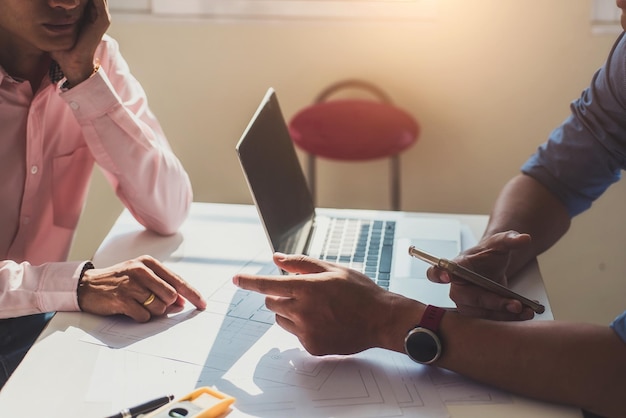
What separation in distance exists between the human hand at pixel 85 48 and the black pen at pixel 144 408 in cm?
71

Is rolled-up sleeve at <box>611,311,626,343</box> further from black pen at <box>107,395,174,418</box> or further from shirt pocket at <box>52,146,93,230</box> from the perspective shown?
shirt pocket at <box>52,146,93,230</box>

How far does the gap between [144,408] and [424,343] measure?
14.9 inches

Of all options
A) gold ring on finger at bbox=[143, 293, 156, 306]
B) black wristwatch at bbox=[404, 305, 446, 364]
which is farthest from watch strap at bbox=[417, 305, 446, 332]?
gold ring on finger at bbox=[143, 293, 156, 306]

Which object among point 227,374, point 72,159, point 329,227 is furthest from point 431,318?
point 72,159

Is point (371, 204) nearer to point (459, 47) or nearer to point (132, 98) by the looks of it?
point (459, 47)

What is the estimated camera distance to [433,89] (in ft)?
8.37

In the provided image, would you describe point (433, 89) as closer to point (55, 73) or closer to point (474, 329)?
point (55, 73)

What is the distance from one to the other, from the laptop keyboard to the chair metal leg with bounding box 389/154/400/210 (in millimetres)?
937

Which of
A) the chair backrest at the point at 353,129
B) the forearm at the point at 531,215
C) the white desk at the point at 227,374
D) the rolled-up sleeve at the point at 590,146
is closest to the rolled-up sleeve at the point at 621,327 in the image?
the white desk at the point at 227,374

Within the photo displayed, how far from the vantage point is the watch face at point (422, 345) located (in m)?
1.07

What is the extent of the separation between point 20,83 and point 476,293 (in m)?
0.91

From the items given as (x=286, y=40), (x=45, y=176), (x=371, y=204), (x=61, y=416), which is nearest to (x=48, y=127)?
(x=45, y=176)

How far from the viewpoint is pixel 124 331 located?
1185 millimetres

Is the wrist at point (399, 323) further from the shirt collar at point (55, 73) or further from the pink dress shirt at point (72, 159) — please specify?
the shirt collar at point (55, 73)
